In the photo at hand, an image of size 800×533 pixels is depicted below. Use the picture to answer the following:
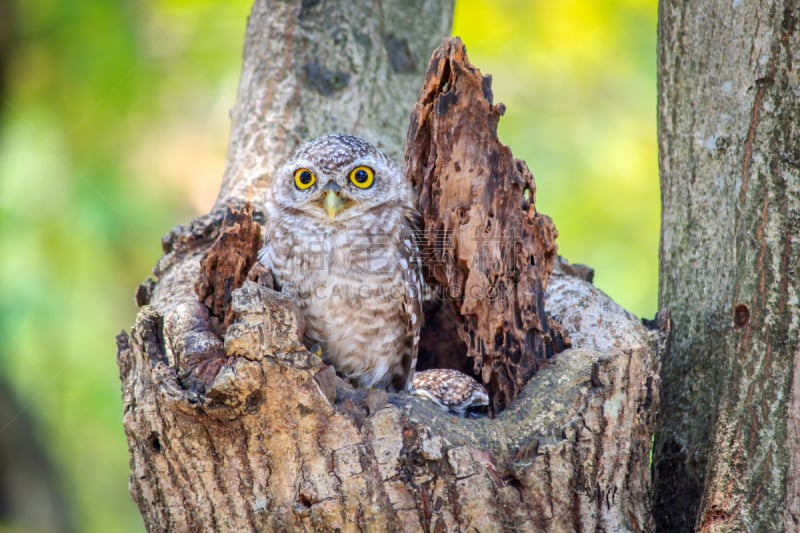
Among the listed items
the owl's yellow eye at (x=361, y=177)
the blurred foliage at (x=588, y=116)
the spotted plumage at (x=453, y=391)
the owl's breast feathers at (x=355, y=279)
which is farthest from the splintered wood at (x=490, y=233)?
the blurred foliage at (x=588, y=116)

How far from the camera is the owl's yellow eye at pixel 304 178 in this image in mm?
4219

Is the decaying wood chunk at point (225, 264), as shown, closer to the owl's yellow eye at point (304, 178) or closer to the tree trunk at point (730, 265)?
the owl's yellow eye at point (304, 178)

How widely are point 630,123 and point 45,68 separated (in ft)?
19.5

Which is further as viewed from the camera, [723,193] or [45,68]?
[45,68]

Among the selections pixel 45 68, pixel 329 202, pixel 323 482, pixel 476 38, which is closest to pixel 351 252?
pixel 329 202

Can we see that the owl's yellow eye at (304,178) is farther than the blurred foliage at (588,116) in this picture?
No

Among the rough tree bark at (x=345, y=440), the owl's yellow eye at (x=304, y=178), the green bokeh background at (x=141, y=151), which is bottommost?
the rough tree bark at (x=345, y=440)

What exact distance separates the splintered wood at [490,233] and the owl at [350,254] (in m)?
0.55

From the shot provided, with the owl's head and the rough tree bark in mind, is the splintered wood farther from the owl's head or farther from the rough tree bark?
the owl's head

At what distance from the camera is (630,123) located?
810 centimetres

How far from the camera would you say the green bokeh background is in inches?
292

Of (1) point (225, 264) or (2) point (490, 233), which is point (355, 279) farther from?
(2) point (490, 233)

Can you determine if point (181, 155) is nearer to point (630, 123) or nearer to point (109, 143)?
point (109, 143)

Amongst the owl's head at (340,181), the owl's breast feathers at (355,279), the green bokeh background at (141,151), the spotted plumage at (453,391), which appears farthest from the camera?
the green bokeh background at (141,151)
